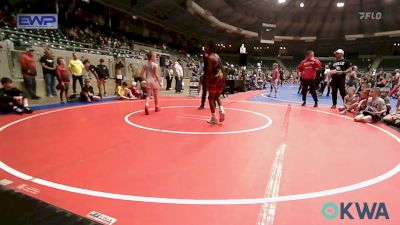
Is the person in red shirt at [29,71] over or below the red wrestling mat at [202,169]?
over

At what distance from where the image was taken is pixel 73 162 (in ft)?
12.3

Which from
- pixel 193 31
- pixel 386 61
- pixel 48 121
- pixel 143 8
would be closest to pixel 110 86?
pixel 48 121

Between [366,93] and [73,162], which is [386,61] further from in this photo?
[73,162]

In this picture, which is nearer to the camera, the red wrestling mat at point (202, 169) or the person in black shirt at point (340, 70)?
the red wrestling mat at point (202, 169)

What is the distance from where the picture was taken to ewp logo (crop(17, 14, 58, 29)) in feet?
34.1

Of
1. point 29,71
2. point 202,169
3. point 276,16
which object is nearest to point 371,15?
point 276,16

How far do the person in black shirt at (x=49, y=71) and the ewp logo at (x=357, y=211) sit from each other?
1044 centimetres

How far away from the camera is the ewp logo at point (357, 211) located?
2.50 meters

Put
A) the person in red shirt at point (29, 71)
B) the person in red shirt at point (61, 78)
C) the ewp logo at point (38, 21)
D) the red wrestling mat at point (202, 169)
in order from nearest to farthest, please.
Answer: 1. the red wrestling mat at point (202, 169)
2. the person in red shirt at point (29, 71)
3. the person in red shirt at point (61, 78)
4. the ewp logo at point (38, 21)

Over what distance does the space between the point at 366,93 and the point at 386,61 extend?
1881 inches

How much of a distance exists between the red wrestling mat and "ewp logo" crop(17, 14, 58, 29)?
5690 mm

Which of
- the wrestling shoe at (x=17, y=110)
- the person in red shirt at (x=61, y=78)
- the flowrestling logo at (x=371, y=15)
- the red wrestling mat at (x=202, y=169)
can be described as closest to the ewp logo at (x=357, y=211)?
the red wrestling mat at (x=202, y=169)

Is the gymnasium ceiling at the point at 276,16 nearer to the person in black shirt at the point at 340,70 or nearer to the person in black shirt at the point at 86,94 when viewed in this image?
the person in black shirt at the point at 86,94

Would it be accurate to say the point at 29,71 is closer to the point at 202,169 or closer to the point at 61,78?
the point at 61,78
